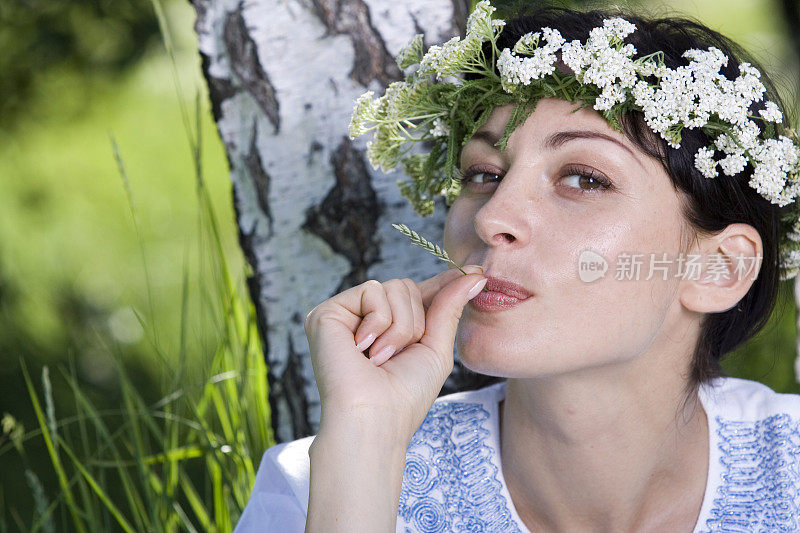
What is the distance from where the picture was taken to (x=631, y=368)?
6.39 ft

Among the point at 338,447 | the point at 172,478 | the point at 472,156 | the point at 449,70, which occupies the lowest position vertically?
the point at 172,478

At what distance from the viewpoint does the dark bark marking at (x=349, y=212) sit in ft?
7.95

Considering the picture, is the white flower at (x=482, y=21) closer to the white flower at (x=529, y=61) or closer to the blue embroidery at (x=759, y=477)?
the white flower at (x=529, y=61)

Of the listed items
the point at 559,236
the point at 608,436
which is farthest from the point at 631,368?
the point at 559,236

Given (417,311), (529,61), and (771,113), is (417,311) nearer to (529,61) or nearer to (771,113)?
(529,61)

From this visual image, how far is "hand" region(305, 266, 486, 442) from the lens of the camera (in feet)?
5.17

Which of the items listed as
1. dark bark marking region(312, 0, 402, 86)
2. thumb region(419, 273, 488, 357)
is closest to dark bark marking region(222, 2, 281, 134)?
dark bark marking region(312, 0, 402, 86)

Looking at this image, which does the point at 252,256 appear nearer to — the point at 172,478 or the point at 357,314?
the point at 172,478

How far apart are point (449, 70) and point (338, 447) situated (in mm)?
924

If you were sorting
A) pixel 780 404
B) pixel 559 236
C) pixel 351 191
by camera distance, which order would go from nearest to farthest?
pixel 559 236
pixel 780 404
pixel 351 191

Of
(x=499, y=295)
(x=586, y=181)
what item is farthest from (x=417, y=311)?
(x=586, y=181)

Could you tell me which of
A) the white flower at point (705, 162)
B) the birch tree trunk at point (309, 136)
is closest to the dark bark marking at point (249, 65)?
the birch tree trunk at point (309, 136)

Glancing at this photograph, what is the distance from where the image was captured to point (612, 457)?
2.00 metres

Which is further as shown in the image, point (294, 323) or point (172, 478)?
point (294, 323)
